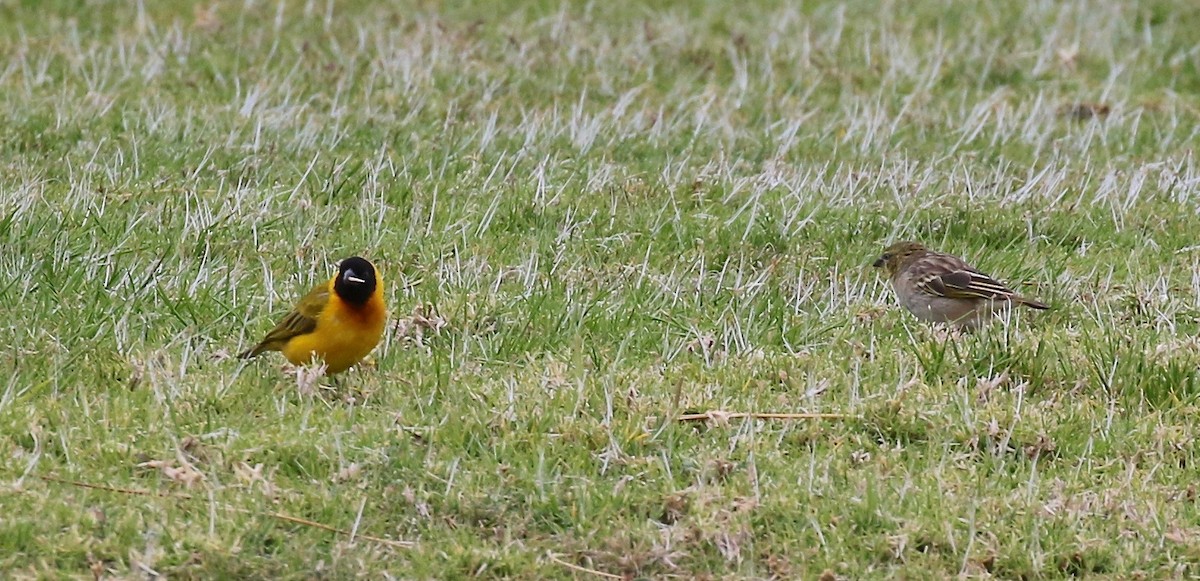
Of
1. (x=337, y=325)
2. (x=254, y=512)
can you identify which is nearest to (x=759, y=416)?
(x=337, y=325)

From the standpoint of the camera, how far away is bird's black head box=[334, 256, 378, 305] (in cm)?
692

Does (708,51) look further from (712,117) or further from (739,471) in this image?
(739,471)

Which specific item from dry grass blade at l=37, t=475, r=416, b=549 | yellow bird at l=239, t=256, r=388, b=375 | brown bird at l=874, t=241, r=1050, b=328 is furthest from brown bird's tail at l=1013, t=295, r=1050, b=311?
dry grass blade at l=37, t=475, r=416, b=549

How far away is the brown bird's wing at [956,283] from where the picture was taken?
25.9ft

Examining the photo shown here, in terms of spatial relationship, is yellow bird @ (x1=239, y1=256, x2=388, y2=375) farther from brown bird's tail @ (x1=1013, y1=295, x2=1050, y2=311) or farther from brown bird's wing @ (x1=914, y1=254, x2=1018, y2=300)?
brown bird's tail @ (x1=1013, y1=295, x2=1050, y2=311)

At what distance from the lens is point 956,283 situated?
7.98m

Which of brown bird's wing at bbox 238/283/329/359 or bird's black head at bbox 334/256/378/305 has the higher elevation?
bird's black head at bbox 334/256/378/305

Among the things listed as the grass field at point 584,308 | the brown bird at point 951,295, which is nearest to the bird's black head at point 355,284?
the grass field at point 584,308

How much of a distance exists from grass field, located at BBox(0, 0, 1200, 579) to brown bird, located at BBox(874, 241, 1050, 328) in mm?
106

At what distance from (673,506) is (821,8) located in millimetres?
9735

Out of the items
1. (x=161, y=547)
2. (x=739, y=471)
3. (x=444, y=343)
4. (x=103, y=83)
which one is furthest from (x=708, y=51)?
(x=161, y=547)

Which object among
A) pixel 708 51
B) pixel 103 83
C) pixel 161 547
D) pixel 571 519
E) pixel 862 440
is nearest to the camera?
pixel 161 547

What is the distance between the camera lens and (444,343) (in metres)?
7.34

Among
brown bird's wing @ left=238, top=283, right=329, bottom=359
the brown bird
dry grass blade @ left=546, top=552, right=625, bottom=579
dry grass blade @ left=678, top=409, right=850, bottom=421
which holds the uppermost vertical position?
brown bird's wing @ left=238, top=283, right=329, bottom=359
